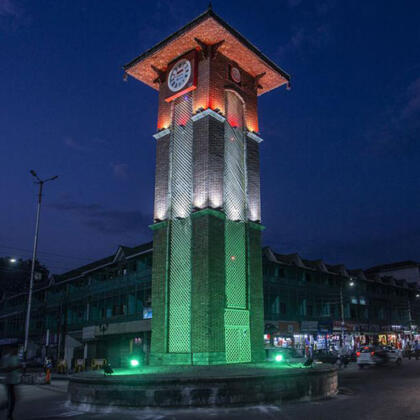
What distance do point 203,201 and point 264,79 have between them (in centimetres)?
901

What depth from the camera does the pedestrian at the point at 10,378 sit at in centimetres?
991

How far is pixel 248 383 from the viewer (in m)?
12.0

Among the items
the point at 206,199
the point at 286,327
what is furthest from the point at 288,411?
the point at 286,327

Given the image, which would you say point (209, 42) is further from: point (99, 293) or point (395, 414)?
point (99, 293)

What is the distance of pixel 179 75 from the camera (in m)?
21.2

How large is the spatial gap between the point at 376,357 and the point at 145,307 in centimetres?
1832

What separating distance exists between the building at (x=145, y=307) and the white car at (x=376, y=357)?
9231mm

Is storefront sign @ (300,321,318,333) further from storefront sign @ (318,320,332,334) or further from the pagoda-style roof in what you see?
the pagoda-style roof

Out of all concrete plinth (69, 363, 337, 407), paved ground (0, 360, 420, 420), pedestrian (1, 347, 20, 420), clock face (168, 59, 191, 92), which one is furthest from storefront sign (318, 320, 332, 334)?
pedestrian (1, 347, 20, 420)

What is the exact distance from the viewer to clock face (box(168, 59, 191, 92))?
817 inches

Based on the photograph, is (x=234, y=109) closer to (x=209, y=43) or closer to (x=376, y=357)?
(x=209, y=43)

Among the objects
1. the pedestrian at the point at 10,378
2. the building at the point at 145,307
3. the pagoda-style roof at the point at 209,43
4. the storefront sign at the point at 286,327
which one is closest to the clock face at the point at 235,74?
the pagoda-style roof at the point at 209,43

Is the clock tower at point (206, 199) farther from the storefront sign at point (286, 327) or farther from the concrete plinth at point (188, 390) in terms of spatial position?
the storefront sign at point (286, 327)

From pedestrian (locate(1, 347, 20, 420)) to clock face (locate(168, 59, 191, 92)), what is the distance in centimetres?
1453
